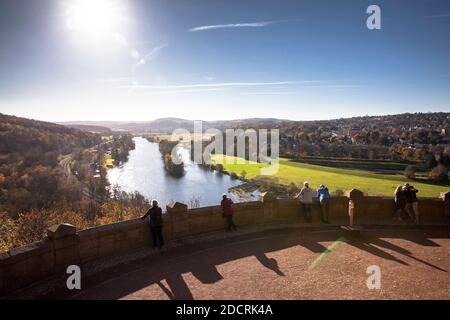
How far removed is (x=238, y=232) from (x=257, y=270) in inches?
111

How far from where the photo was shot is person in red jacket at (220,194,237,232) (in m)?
10.2

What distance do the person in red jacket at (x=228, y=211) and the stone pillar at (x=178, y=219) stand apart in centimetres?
111

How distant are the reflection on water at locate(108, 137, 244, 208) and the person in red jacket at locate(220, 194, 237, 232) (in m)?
42.1

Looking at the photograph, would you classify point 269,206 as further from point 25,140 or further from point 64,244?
point 25,140

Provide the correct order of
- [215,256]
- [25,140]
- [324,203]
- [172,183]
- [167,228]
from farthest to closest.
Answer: [25,140] < [172,183] < [324,203] < [167,228] < [215,256]

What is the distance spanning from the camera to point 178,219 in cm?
977

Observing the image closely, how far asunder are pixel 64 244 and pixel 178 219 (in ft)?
10.1

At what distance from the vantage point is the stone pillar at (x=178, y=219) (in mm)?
9695

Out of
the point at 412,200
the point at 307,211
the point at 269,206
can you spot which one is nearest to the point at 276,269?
the point at 269,206

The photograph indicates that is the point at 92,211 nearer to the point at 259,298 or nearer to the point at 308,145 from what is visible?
the point at 259,298

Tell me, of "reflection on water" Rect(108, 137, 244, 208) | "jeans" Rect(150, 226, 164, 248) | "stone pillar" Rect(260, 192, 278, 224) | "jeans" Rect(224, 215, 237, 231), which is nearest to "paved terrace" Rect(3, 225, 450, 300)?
"jeans" Rect(150, 226, 164, 248)

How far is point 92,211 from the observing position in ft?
145

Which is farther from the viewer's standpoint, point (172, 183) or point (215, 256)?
point (172, 183)
